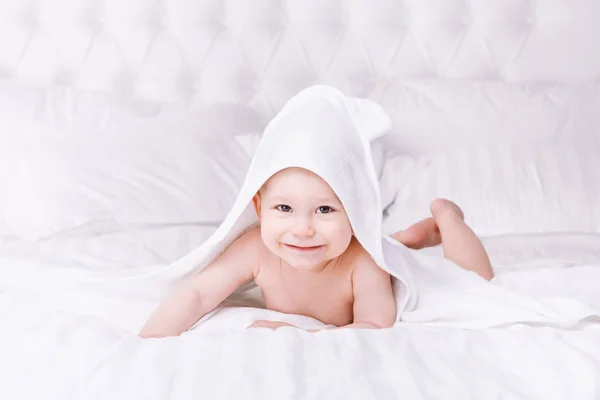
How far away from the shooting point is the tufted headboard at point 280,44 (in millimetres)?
2193

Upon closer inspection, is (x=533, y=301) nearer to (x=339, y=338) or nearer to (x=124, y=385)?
(x=339, y=338)

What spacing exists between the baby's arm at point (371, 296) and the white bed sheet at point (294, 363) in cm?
15

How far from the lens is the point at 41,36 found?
219cm

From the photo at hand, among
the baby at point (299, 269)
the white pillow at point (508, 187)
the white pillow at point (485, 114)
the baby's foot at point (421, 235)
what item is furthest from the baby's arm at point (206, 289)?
the white pillow at point (485, 114)

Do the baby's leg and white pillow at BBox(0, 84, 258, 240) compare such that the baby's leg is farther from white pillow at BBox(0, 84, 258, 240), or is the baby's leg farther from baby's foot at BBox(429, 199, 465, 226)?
white pillow at BBox(0, 84, 258, 240)

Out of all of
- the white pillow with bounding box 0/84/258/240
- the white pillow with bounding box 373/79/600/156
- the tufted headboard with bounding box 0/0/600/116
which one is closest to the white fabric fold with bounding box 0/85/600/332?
the white pillow with bounding box 0/84/258/240

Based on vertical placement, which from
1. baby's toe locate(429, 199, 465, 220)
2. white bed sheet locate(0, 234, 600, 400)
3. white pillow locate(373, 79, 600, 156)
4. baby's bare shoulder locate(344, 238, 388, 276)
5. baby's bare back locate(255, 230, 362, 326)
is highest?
white pillow locate(373, 79, 600, 156)

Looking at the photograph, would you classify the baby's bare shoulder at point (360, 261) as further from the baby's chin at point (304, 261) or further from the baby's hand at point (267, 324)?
the baby's hand at point (267, 324)

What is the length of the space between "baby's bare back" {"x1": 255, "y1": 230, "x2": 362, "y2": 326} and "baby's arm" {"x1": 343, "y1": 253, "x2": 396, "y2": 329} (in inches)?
0.9

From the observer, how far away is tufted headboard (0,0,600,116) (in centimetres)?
219

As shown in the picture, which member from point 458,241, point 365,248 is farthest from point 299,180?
point 458,241

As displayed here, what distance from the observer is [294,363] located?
3.10ft

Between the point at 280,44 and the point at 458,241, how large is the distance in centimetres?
100

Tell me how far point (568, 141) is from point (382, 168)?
0.49 metres
